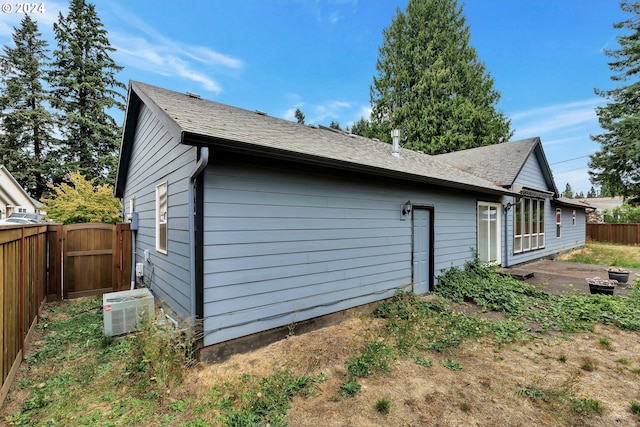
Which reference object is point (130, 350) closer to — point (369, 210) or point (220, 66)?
point (369, 210)

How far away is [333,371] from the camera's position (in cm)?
338

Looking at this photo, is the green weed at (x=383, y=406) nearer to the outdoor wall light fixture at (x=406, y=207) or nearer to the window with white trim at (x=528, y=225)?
the outdoor wall light fixture at (x=406, y=207)

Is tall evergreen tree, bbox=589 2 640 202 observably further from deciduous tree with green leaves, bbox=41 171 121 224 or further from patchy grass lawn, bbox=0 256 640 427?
deciduous tree with green leaves, bbox=41 171 121 224

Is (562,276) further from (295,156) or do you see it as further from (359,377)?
(295,156)

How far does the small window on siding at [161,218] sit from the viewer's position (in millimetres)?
4707

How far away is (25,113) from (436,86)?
28827 millimetres

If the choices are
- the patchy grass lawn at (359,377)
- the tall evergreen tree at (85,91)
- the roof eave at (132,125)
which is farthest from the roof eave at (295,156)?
the tall evergreen tree at (85,91)

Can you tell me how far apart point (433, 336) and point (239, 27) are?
11.2 meters

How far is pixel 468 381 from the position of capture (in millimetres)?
3189

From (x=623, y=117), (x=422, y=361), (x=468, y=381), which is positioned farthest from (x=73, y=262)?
(x=623, y=117)

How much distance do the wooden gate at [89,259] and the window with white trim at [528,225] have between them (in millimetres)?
12537

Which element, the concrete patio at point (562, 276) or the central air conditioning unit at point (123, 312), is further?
the concrete patio at point (562, 276)

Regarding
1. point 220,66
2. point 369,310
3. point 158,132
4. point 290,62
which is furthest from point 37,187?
point 369,310

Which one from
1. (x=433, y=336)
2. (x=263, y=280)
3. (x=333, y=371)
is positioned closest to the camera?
(x=333, y=371)
